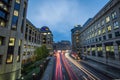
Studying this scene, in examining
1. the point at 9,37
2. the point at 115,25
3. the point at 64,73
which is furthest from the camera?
the point at 115,25

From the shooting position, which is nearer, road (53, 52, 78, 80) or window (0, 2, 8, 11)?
window (0, 2, 8, 11)

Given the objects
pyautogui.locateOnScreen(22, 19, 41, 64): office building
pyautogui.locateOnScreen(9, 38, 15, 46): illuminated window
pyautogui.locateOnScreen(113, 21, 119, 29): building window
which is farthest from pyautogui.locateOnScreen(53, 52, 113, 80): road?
pyautogui.locateOnScreen(22, 19, 41, 64): office building

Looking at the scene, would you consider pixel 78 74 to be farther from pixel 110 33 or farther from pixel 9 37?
pixel 110 33

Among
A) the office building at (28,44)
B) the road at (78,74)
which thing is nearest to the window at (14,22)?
the road at (78,74)

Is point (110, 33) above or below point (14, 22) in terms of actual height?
below

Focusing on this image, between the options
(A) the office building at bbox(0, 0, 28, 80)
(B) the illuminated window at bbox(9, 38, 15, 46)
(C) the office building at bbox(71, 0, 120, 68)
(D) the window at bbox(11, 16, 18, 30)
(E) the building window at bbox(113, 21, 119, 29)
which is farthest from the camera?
(E) the building window at bbox(113, 21, 119, 29)

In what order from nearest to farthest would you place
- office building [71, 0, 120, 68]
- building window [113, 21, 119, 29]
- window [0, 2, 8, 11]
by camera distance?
window [0, 2, 8, 11], office building [71, 0, 120, 68], building window [113, 21, 119, 29]

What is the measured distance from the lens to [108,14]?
45969 mm

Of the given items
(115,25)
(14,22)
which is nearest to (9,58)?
(14,22)

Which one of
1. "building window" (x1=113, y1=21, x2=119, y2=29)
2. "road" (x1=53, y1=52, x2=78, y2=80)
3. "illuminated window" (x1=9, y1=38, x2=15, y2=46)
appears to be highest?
"building window" (x1=113, y1=21, x2=119, y2=29)

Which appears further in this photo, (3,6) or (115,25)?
(115,25)

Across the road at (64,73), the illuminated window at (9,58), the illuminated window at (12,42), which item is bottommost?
the road at (64,73)

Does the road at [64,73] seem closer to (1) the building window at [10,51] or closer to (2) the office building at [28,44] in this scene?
(1) the building window at [10,51]

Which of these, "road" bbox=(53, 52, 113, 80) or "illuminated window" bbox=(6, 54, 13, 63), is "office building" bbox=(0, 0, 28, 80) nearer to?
"illuminated window" bbox=(6, 54, 13, 63)
